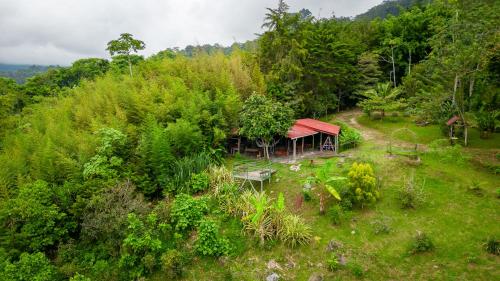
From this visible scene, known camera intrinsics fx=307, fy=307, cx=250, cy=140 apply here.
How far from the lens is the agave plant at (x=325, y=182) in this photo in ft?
39.5

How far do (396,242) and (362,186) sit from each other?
7.77ft

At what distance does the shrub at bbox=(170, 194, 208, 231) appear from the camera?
1162 cm

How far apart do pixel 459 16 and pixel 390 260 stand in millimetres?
14610

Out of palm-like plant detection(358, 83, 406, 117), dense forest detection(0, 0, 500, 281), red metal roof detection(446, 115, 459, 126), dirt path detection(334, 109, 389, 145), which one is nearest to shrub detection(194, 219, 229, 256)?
dense forest detection(0, 0, 500, 281)

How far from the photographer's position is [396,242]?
1051 cm

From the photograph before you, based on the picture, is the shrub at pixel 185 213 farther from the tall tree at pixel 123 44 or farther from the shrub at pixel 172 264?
the tall tree at pixel 123 44

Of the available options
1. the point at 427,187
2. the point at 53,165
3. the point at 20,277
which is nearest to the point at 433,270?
the point at 427,187

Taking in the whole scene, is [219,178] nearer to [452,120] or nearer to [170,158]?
[170,158]

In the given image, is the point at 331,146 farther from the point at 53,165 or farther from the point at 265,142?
the point at 53,165

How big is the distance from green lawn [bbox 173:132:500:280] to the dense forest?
0.97 feet

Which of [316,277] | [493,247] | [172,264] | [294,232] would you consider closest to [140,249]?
[172,264]

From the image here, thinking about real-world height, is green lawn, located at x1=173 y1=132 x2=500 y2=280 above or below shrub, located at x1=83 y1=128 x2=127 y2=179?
below

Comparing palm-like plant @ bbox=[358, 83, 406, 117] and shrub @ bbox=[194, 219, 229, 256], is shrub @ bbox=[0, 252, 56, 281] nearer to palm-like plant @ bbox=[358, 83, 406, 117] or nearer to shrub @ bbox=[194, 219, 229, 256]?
shrub @ bbox=[194, 219, 229, 256]

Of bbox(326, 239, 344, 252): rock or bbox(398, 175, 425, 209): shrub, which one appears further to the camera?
bbox(398, 175, 425, 209): shrub
